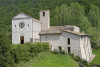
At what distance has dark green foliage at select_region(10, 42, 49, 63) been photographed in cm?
1594

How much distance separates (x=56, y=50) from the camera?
25.6m

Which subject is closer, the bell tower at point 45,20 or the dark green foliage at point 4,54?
the dark green foliage at point 4,54

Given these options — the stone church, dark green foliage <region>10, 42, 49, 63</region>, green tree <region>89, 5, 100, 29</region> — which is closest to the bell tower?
the stone church

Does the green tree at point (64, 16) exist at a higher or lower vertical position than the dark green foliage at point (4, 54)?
higher

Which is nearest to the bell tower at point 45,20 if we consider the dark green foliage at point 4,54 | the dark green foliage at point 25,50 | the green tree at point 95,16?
the dark green foliage at point 25,50

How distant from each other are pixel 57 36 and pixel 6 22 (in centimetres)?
5770

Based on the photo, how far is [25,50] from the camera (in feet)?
60.7

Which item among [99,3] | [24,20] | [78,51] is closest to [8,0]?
[99,3]

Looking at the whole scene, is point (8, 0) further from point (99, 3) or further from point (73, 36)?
point (73, 36)

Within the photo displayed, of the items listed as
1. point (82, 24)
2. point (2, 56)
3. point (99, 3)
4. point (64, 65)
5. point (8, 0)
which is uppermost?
point (8, 0)

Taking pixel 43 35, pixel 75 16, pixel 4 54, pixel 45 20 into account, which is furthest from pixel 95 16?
pixel 4 54

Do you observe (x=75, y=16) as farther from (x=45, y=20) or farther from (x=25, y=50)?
(x=25, y=50)

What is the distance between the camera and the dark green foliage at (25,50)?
15.9m

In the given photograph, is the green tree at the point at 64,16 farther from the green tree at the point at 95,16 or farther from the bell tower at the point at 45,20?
the bell tower at the point at 45,20
